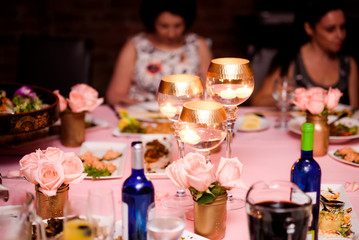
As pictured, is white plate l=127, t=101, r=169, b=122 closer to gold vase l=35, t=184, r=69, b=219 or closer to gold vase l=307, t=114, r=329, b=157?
gold vase l=307, t=114, r=329, b=157

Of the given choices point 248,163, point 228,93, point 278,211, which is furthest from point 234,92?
point 278,211

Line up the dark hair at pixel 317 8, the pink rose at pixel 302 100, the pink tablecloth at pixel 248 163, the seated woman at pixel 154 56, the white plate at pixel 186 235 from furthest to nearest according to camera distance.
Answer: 1. the seated woman at pixel 154 56
2. the dark hair at pixel 317 8
3. the pink rose at pixel 302 100
4. the pink tablecloth at pixel 248 163
5. the white plate at pixel 186 235

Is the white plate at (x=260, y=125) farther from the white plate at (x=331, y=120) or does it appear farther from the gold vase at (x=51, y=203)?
the gold vase at (x=51, y=203)

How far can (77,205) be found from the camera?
90 centimetres

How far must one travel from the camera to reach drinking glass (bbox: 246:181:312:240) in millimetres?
916

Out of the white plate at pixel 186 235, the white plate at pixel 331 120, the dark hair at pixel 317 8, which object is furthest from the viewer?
the dark hair at pixel 317 8

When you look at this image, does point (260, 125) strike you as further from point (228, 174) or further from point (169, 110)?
point (228, 174)

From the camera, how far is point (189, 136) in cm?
125

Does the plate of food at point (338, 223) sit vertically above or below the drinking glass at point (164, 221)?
below

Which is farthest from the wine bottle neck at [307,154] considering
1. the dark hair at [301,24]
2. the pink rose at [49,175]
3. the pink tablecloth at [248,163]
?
the dark hair at [301,24]

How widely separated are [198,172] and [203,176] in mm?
14

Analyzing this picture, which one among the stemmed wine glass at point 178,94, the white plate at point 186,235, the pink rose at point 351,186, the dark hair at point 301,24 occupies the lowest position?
the white plate at point 186,235

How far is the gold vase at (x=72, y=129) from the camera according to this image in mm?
1797

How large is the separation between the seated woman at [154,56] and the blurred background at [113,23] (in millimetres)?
1026
